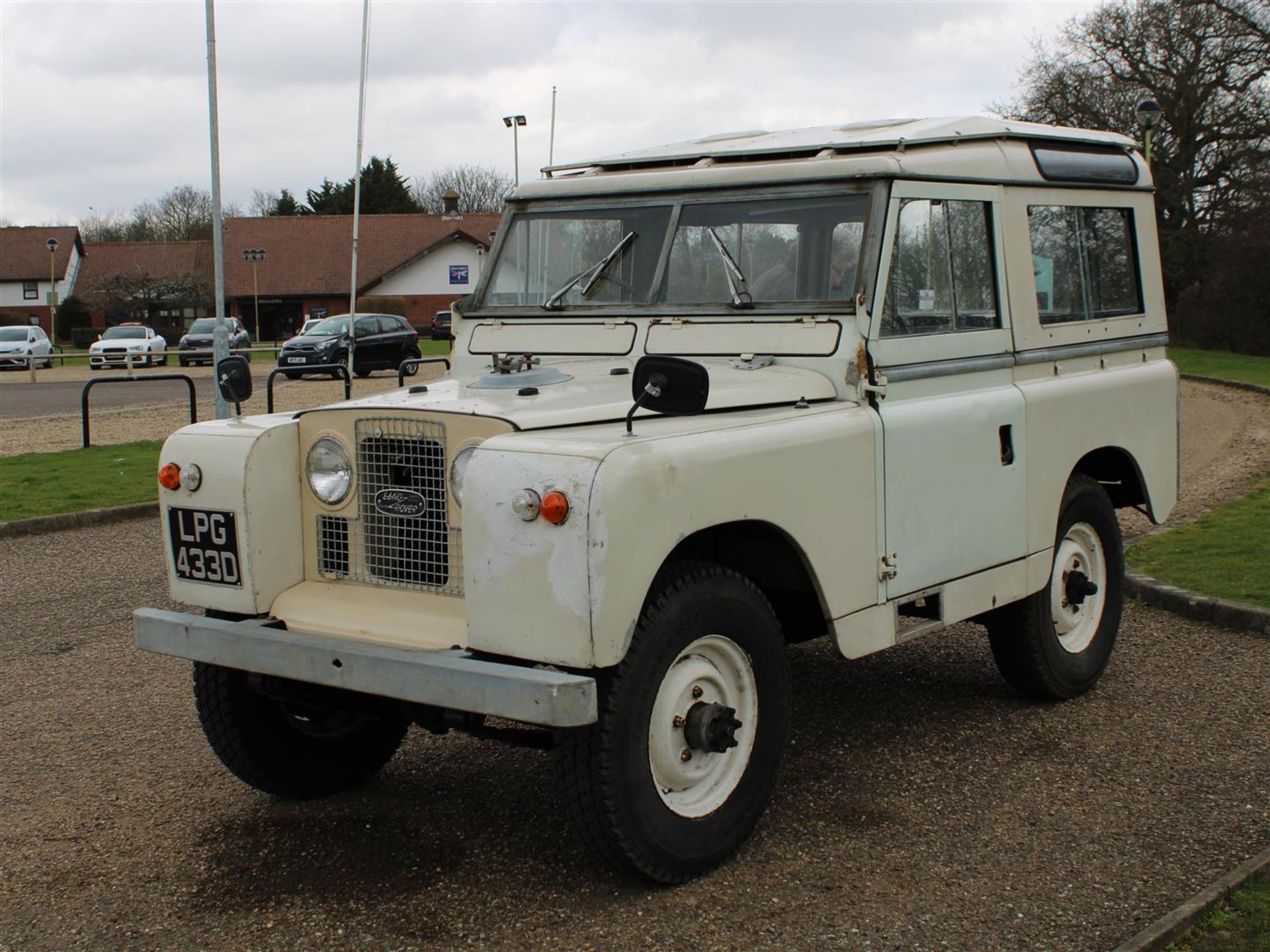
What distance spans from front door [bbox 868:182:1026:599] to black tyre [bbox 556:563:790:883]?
30.5 inches

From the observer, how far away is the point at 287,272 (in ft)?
231

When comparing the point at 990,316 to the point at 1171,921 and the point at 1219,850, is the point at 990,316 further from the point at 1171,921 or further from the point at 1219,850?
the point at 1171,921

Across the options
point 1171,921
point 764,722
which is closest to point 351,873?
point 764,722

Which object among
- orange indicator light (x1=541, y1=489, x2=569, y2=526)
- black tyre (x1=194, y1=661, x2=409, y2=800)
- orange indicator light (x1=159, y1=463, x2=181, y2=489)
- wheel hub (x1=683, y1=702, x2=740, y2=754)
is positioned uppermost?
orange indicator light (x1=159, y1=463, x2=181, y2=489)

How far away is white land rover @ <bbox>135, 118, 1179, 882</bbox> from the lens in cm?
402

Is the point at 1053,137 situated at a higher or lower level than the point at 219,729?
higher

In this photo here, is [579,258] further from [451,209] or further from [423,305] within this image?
[451,209]

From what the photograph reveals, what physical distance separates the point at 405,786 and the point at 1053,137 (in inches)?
151

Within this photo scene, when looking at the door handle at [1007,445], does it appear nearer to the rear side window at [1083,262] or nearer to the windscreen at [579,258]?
the rear side window at [1083,262]

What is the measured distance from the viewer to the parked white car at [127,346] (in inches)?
1580

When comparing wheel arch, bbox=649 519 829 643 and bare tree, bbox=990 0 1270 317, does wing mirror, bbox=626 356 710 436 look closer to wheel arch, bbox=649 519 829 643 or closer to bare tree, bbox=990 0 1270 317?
wheel arch, bbox=649 519 829 643

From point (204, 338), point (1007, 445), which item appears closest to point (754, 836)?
point (1007, 445)

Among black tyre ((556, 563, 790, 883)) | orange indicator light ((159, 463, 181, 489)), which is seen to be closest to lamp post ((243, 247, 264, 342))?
orange indicator light ((159, 463, 181, 489))

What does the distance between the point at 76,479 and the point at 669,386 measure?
36.5 ft
